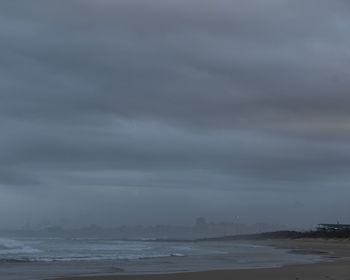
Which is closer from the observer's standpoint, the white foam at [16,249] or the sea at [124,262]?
the sea at [124,262]

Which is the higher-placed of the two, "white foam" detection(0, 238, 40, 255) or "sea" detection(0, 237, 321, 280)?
"white foam" detection(0, 238, 40, 255)

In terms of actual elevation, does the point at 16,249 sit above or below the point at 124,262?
above

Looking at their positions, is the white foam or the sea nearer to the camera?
the sea

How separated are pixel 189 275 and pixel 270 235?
107559mm

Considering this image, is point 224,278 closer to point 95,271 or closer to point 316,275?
point 316,275

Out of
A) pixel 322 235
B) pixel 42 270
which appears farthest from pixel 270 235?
pixel 42 270

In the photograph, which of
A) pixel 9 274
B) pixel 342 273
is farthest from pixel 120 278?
pixel 342 273

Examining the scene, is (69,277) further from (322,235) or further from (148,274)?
(322,235)

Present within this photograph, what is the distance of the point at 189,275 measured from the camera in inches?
1166

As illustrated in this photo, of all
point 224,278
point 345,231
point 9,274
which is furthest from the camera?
point 345,231

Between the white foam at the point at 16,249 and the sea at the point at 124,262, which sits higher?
the white foam at the point at 16,249

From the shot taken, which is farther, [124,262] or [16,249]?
[16,249]

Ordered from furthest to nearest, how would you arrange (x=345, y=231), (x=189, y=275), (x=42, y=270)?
(x=345, y=231), (x=42, y=270), (x=189, y=275)

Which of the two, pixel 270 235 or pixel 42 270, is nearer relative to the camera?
pixel 42 270
